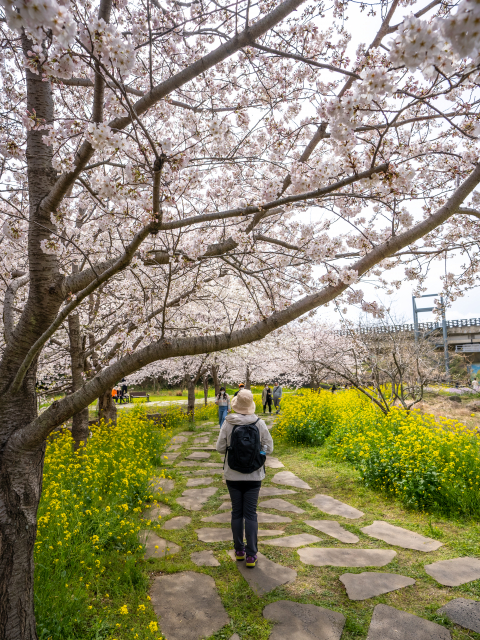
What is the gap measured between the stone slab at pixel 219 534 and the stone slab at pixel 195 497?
2.30 feet

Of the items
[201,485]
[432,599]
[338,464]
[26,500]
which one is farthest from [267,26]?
[338,464]

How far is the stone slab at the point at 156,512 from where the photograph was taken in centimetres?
448

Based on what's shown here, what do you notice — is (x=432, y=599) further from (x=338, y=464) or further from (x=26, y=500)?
(x=338, y=464)

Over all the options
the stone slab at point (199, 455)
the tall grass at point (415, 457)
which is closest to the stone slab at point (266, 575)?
the tall grass at point (415, 457)

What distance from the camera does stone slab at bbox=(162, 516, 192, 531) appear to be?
14.1 feet

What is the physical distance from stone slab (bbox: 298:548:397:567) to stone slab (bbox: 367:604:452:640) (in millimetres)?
727

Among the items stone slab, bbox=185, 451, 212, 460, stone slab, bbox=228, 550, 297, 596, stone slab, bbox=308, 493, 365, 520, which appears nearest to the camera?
stone slab, bbox=228, 550, 297, 596

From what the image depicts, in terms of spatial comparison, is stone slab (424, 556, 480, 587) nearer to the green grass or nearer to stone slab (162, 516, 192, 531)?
the green grass

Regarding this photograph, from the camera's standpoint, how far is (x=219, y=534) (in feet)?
13.5

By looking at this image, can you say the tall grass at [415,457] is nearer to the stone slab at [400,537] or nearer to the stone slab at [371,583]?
the stone slab at [400,537]

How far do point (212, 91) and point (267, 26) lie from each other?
80.8 inches

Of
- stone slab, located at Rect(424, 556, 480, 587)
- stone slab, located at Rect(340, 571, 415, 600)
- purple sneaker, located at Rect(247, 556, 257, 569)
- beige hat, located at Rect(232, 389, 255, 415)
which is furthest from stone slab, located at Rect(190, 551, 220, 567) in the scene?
stone slab, located at Rect(424, 556, 480, 587)

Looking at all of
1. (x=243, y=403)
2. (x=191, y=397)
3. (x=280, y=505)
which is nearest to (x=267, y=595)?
(x=243, y=403)

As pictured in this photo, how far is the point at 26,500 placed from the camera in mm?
2260
